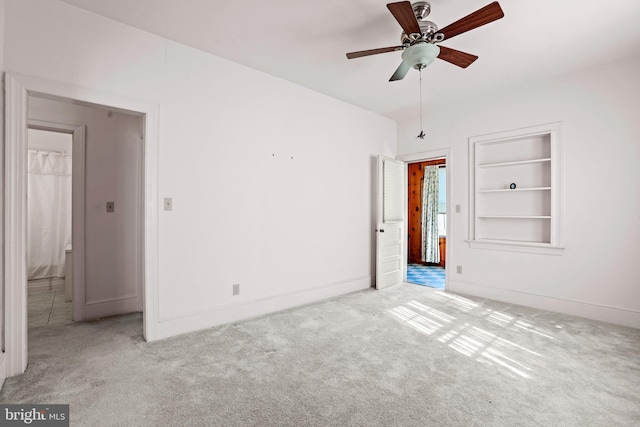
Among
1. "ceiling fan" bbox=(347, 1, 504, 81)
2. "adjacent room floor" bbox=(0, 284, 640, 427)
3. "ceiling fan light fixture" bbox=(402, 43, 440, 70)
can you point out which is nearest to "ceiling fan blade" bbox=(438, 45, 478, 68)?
"ceiling fan" bbox=(347, 1, 504, 81)

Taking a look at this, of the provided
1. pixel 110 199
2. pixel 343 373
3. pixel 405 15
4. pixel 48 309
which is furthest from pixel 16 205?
pixel 405 15

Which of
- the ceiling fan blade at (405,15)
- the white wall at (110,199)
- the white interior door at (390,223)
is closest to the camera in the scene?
the ceiling fan blade at (405,15)

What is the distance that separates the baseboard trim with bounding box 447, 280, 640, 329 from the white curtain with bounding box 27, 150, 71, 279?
643cm

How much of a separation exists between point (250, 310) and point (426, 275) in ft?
11.7

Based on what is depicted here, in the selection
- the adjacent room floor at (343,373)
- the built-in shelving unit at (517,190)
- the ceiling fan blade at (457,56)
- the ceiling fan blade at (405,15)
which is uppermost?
the ceiling fan blade at (405,15)

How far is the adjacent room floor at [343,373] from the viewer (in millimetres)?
1753

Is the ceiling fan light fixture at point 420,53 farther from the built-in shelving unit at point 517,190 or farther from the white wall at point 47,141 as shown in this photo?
the white wall at point 47,141

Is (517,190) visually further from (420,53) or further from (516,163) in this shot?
(420,53)

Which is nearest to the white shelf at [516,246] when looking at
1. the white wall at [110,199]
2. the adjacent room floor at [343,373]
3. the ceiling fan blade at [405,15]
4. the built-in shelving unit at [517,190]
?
the built-in shelving unit at [517,190]

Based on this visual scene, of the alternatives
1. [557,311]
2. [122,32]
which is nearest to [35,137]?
[122,32]

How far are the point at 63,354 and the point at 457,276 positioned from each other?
4.52 metres

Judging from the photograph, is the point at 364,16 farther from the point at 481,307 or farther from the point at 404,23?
the point at 481,307

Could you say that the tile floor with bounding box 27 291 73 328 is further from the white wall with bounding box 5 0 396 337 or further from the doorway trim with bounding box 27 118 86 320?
the white wall with bounding box 5 0 396 337

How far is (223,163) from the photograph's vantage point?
315 centimetres
